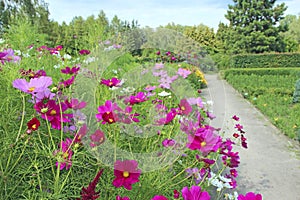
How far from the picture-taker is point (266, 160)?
3225 mm

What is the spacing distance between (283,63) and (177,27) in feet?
51.6

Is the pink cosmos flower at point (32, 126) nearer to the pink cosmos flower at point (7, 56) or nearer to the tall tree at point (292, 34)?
the pink cosmos flower at point (7, 56)

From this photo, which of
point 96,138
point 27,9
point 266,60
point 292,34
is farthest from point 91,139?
point 292,34

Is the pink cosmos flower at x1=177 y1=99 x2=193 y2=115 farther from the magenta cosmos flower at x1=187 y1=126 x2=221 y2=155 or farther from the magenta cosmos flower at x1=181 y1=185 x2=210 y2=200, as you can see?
the magenta cosmos flower at x1=181 y1=185 x2=210 y2=200

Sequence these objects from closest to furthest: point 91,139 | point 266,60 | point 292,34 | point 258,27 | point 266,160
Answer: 1. point 91,139
2. point 266,160
3. point 266,60
4. point 258,27
5. point 292,34

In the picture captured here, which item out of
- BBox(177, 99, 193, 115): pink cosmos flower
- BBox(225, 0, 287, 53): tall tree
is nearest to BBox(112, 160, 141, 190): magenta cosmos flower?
BBox(177, 99, 193, 115): pink cosmos flower

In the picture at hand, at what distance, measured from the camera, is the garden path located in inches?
95.5

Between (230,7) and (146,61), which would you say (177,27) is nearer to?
(146,61)

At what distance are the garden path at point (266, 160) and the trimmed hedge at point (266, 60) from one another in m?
11.0

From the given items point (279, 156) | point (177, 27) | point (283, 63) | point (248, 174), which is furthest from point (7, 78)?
point (283, 63)

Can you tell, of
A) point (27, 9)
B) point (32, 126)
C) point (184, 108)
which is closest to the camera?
point (32, 126)

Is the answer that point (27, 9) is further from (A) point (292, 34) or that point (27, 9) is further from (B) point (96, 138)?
(A) point (292, 34)

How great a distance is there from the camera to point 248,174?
2.86 metres

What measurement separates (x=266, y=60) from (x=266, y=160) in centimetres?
1331
